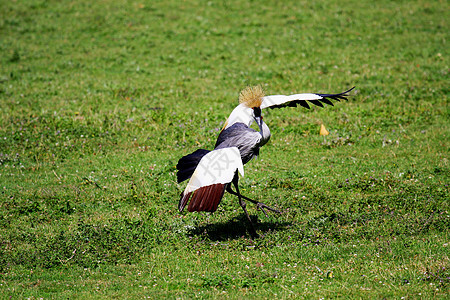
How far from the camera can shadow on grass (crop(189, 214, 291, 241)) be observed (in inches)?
300

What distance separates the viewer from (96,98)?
13453 mm

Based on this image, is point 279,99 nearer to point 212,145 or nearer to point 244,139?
point 244,139

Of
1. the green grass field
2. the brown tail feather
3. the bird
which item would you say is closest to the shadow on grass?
the green grass field

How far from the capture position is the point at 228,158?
23.1ft

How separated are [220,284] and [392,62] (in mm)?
11744

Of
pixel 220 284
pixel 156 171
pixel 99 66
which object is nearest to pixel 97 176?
pixel 156 171

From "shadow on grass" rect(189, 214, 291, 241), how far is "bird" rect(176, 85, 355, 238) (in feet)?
0.46

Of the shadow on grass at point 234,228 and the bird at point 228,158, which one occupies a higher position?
the bird at point 228,158

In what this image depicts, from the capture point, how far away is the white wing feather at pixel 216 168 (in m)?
6.87

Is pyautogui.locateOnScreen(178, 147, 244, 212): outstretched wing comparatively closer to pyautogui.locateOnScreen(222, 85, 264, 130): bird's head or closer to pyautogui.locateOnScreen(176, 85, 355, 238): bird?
pyautogui.locateOnScreen(176, 85, 355, 238): bird

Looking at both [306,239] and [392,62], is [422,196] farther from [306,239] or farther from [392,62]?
[392,62]

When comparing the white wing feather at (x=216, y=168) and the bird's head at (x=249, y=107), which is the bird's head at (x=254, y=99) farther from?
the white wing feather at (x=216, y=168)

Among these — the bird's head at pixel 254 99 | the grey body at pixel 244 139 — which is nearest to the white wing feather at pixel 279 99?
the bird's head at pixel 254 99

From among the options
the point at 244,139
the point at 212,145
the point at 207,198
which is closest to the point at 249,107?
the point at 244,139
